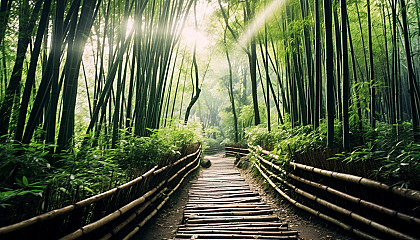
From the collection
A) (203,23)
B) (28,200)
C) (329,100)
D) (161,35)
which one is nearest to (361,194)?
(329,100)

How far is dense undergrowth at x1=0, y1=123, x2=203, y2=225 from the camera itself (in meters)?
1.31

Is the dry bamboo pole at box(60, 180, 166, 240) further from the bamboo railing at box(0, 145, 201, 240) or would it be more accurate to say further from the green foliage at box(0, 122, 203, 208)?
the green foliage at box(0, 122, 203, 208)

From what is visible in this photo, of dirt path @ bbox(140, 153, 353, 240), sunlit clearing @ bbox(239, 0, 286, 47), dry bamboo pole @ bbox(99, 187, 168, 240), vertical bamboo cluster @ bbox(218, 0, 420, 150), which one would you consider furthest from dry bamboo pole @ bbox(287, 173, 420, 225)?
sunlit clearing @ bbox(239, 0, 286, 47)

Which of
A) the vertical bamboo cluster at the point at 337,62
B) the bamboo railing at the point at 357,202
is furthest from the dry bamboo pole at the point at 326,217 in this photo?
the vertical bamboo cluster at the point at 337,62

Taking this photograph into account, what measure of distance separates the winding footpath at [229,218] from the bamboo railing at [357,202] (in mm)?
380

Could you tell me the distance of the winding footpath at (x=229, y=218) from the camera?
2193 millimetres

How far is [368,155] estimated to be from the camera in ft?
6.01

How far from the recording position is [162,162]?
10.1 ft

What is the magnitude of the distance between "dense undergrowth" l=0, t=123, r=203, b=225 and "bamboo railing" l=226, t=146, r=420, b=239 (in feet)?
5.40

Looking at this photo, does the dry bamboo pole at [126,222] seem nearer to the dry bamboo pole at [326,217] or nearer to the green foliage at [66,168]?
the green foliage at [66,168]

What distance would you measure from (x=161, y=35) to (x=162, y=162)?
1982 millimetres

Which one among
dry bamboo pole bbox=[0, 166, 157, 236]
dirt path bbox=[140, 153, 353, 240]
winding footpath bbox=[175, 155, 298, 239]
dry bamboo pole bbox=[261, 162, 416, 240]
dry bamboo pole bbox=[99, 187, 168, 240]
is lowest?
dirt path bbox=[140, 153, 353, 240]

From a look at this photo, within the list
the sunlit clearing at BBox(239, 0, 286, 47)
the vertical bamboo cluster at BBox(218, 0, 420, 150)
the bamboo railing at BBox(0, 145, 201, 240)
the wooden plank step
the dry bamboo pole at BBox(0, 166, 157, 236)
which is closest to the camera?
the dry bamboo pole at BBox(0, 166, 157, 236)

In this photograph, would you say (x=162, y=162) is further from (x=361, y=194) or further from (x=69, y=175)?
(x=361, y=194)
